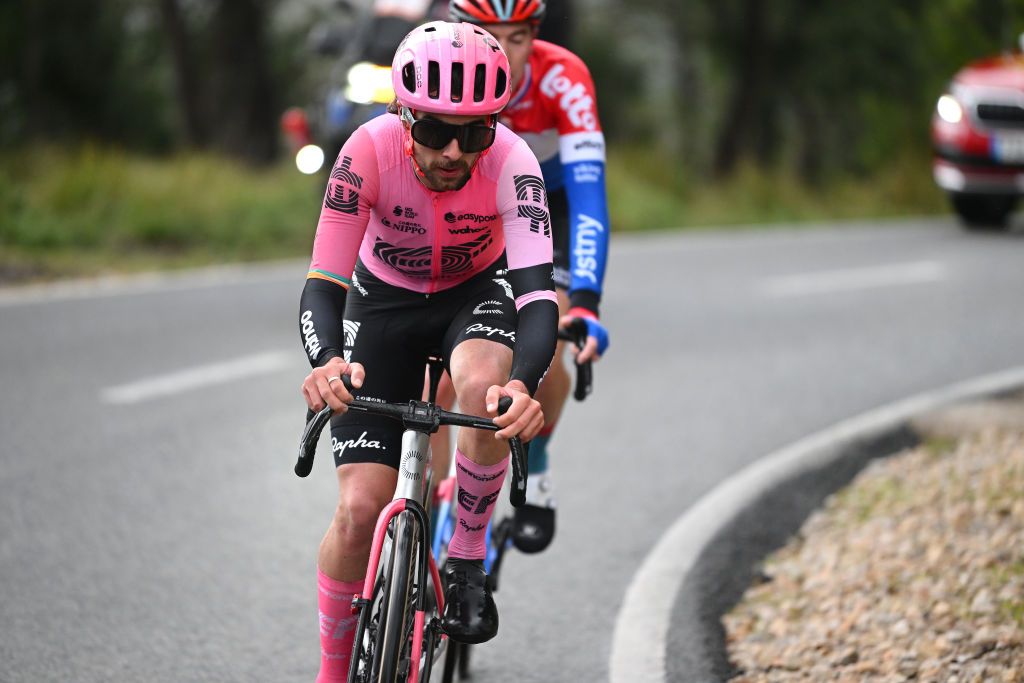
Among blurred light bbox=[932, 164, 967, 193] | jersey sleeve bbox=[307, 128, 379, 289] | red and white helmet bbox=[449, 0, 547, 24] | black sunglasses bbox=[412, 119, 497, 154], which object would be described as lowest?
jersey sleeve bbox=[307, 128, 379, 289]

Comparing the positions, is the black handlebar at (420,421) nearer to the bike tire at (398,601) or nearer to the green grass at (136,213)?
the bike tire at (398,601)

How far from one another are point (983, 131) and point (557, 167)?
1245cm

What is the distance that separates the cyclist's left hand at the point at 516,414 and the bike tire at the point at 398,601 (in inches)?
14.8

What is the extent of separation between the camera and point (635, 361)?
9.93m

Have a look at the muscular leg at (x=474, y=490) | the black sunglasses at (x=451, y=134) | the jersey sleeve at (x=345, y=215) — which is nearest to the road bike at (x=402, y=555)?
the muscular leg at (x=474, y=490)

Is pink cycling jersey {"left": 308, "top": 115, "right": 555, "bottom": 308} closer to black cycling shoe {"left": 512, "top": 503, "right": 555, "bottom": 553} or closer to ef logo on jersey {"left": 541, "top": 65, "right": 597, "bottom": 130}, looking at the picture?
ef logo on jersey {"left": 541, "top": 65, "right": 597, "bottom": 130}

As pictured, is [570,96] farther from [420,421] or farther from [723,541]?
[723,541]

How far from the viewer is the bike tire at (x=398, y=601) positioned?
332 centimetres

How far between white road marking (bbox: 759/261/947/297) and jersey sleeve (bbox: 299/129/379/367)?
9.47m

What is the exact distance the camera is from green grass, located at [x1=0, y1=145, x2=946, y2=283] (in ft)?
46.5

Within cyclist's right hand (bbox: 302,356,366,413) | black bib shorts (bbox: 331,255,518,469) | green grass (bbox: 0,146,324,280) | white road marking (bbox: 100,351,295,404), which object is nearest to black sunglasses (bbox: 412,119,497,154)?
black bib shorts (bbox: 331,255,518,469)

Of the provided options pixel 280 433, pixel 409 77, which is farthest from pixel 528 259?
pixel 280 433

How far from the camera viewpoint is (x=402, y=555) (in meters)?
3.41

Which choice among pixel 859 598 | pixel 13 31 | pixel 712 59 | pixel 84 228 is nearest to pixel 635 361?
pixel 859 598
